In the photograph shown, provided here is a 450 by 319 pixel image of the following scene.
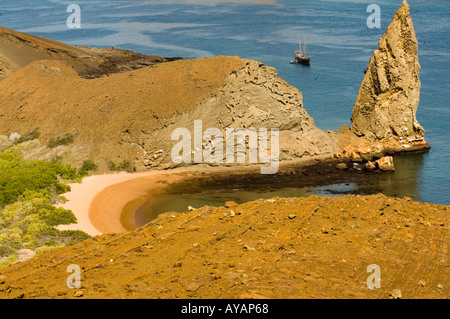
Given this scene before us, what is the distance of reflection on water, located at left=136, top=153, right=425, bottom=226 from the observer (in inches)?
1489

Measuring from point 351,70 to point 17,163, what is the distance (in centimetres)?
4587

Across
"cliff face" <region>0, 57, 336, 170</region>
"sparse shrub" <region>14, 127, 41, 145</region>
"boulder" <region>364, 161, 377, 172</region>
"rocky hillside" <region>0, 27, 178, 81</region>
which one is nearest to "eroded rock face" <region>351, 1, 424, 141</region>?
"cliff face" <region>0, 57, 336, 170</region>

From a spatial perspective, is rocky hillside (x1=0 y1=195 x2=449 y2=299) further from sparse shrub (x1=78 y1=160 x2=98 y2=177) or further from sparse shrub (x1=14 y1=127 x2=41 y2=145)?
sparse shrub (x1=14 y1=127 x2=41 y2=145)

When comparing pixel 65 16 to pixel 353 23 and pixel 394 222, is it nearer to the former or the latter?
pixel 353 23

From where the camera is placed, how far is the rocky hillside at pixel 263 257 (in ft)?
60.8

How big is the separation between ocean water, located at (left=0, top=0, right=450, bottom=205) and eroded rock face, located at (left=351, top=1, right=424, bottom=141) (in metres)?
2.97

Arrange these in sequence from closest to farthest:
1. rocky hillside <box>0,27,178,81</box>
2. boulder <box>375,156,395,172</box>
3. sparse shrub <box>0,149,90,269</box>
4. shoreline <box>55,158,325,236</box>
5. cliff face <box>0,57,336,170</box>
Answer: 1. sparse shrub <box>0,149,90,269</box>
2. shoreline <box>55,158,325,236</box>
3. boulder <box>375,156,395,172</box>
4. cliff face <box>0,57,336,170</box>
5. rocky hillside <box>0,27,178,81</box>

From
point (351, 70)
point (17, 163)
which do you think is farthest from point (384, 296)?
point (351, 70)

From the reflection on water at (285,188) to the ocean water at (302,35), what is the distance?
11.5 inches

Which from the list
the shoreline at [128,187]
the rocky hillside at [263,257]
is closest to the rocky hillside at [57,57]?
the shoreline at [128,187]

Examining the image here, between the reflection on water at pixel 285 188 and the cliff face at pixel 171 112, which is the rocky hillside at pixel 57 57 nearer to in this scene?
the cliff face at pixel 171 112

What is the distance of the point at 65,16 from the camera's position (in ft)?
493

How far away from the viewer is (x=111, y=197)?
3809 centimetres

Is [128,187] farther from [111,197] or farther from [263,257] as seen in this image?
[263,257]
